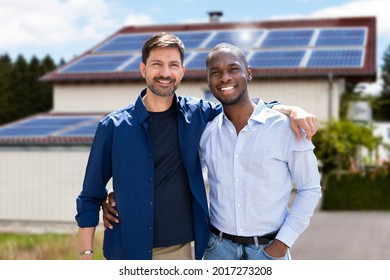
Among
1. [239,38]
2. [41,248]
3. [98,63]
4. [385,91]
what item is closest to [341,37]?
[239,38]

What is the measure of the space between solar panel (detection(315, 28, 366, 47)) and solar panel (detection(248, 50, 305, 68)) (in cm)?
118

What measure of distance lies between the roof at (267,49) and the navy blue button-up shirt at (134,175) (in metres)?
15.0

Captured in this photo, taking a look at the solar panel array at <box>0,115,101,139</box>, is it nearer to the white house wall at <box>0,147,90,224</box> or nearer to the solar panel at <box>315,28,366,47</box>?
the white house wall at <box>0,147,90,224</box>

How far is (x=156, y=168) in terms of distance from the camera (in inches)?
139

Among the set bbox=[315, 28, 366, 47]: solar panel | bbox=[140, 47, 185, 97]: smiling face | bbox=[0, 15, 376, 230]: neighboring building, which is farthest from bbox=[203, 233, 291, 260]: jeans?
bbox=[315, 28, 366, 47]: solar panel

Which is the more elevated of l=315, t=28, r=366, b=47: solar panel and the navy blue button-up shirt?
l=315, t=28, r=366, b=47: solar panel

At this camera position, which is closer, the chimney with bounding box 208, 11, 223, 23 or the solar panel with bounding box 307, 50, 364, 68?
the solar panel with bounding box 307, 50, 364, 68

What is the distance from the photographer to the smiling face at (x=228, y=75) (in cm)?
346

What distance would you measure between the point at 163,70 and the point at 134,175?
23.9 inches

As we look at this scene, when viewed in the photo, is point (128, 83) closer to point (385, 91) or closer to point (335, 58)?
point (335, 58)

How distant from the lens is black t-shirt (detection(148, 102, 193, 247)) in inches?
139

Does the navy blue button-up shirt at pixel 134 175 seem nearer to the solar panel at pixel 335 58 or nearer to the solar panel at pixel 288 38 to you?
the solar panel at pixel 335 58

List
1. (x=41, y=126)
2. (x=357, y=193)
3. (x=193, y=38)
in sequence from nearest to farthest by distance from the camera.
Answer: (x=41, y=126)
(x=357, y=193)
(x=193, y=38)

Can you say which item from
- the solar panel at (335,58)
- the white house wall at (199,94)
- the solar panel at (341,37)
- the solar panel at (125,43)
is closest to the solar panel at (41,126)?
the white house wall at (199,94)
